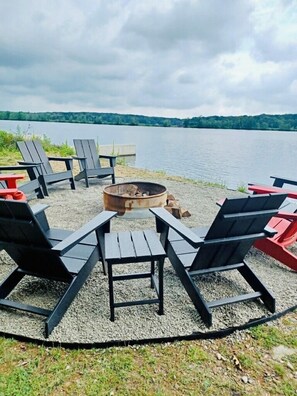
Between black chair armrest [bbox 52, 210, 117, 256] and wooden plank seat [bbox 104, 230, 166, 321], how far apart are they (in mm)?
122

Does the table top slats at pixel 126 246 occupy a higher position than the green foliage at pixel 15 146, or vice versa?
the table top slats at pixel 126 246

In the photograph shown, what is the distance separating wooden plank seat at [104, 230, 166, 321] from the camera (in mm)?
1817

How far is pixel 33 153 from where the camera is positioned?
5121 millimetres

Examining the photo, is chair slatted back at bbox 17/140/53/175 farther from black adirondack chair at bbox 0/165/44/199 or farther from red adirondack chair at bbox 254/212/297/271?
red adirondack chair at bbox 254/212/297/271

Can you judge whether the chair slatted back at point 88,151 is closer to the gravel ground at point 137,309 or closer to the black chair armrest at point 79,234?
the gravel ground at point 137,309

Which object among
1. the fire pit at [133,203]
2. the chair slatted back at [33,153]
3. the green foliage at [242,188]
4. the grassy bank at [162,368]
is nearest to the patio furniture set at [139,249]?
the grassy bank at [162,368]

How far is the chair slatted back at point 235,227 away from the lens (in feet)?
5.73

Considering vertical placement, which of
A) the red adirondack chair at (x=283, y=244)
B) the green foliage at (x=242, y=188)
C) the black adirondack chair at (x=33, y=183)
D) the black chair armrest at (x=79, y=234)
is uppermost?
the black chair armrest at (x=79, y=234)

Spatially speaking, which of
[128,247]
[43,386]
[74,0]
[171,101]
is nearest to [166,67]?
[171,101]

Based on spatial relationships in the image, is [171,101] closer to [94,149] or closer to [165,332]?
[94,149]

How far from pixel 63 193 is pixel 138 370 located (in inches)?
157

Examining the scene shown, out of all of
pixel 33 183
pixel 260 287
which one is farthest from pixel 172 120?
pixel 260 287

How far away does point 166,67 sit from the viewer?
10.6 metres

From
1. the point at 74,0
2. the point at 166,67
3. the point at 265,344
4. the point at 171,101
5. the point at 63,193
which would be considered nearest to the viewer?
the point at 265,344
